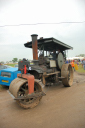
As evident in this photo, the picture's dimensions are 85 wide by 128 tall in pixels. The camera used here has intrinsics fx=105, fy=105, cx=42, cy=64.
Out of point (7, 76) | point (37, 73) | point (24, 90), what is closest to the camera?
point (24, 90)

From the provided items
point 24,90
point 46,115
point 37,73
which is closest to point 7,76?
point 37,73

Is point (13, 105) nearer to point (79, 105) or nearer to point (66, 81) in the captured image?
point (79, 105)

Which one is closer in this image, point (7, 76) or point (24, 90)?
point (24, 90)

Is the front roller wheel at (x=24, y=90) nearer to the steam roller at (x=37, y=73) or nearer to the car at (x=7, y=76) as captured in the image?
the steam roller at (x=37, y=73)

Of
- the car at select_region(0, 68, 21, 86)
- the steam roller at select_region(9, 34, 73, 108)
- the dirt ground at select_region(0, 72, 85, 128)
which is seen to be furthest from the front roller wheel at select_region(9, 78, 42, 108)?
the car at select_region(0, 68, 21, 86)

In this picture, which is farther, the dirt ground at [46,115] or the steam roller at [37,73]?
the steam roller at [37,73]

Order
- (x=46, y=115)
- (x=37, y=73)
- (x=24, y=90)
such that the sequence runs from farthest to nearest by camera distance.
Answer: (x=37, y=73)
(x=24, y=90)
(x=46, y=115)

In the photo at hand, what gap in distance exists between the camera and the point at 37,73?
4.65m

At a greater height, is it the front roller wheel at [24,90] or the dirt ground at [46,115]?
the front roller wheel at [24,90]

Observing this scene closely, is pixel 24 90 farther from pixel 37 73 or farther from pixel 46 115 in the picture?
pixel 37 73

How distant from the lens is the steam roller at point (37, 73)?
3.29 m

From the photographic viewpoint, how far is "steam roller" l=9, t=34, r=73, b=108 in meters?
3.29

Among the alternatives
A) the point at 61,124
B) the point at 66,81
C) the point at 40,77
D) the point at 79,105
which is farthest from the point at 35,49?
the point at 61,124

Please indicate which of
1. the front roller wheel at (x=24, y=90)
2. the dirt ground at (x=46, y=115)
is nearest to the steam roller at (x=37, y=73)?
the front roller wheel at (x=24, y=90)
